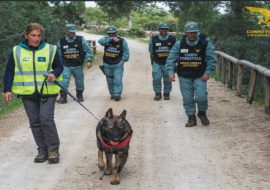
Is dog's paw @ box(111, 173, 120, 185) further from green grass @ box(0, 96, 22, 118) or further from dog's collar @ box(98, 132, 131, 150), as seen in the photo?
green grass @ box(0, 96, 22, 118)

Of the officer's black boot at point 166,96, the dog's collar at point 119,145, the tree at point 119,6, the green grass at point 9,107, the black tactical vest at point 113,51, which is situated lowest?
the green grass at point 9,107

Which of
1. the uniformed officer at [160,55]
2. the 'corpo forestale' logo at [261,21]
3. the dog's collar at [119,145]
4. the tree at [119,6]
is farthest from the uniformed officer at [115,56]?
the tree at [119,6]

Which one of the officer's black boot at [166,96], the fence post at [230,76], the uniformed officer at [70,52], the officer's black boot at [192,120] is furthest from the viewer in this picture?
the fence post at [230,76]

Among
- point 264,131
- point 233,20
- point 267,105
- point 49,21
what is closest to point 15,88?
point 264,131

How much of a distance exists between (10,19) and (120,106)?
8.59 meters

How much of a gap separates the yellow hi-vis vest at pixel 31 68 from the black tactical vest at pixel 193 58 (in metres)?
3.19

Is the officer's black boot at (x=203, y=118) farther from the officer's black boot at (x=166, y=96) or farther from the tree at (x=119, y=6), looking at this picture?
the tree at (x=119, y=6)

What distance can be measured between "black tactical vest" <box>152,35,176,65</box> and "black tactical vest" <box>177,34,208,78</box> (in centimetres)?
304

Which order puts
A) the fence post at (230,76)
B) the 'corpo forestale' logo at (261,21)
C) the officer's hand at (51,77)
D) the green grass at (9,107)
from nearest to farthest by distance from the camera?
Answer: the officer's hand at (51,77) < the green grass at (9,107) < the fence post at (230,76) < the 'corpo forestale' logo at (261,21)

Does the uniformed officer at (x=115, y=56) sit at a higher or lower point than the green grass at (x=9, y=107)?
higher

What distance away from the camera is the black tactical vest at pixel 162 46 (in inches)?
504

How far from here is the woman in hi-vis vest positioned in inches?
278

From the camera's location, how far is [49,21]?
936 inches

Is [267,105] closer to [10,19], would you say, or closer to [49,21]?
[10,19]
